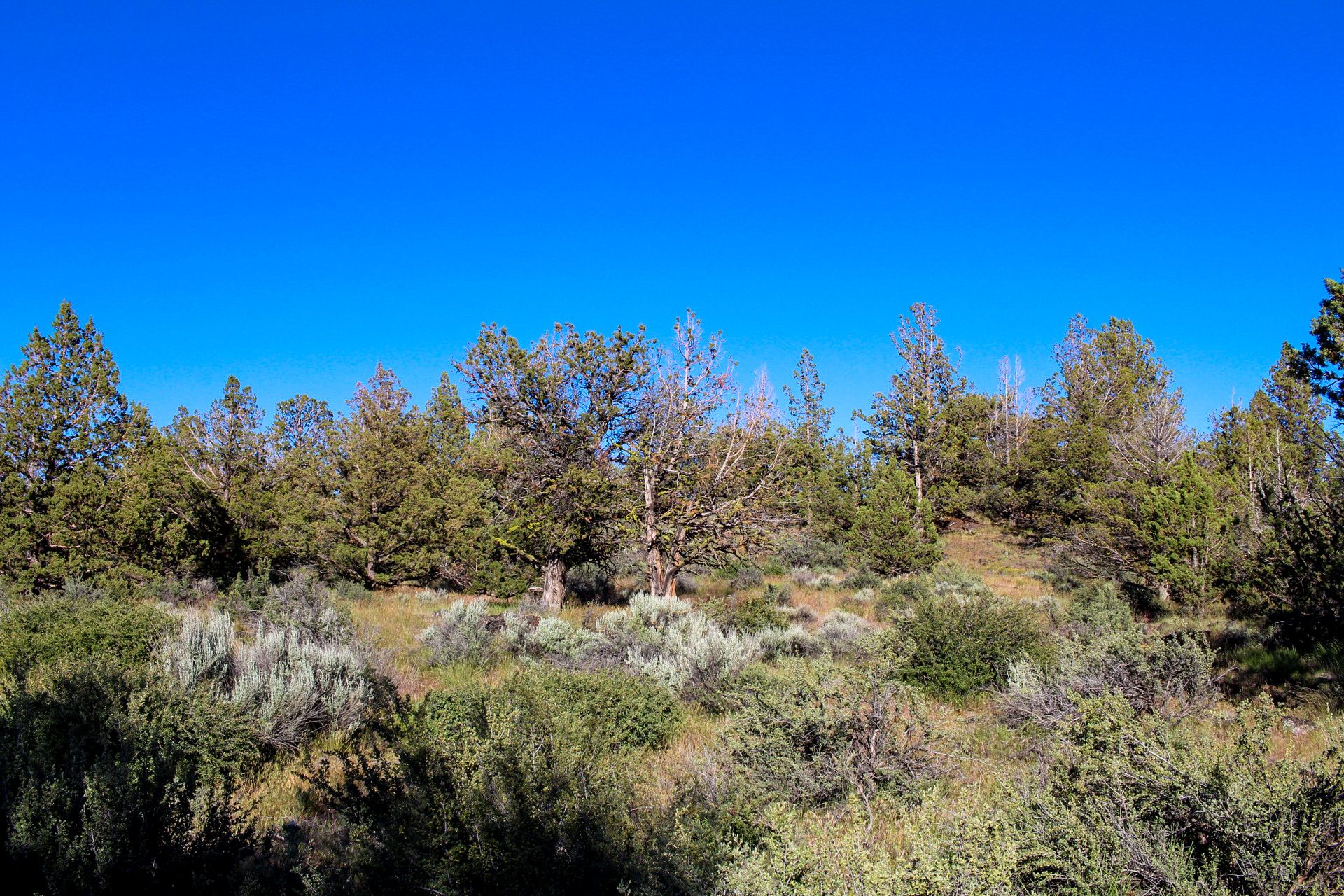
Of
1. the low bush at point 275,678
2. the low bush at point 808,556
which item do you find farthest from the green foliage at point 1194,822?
the low bush at point 808,556

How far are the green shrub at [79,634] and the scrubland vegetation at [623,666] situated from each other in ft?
0.14

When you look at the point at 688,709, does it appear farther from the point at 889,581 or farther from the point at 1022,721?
the point at 889,581

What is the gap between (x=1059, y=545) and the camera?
23.0 metres

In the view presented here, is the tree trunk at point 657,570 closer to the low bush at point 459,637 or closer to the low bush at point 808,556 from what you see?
the low bush at point 459,637

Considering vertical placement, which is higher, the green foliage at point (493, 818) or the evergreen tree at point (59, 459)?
the evergreen tree at point (59, 459)

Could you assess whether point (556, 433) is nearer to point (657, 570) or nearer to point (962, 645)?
point (657, 570)

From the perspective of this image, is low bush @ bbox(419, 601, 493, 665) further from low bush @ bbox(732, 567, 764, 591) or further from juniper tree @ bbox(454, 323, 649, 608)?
low bush @ bbox(732, 567, 764, 591)

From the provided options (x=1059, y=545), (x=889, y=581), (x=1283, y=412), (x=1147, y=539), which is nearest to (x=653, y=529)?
(x=889, y=581)

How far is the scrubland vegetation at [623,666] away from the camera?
2.91 metres

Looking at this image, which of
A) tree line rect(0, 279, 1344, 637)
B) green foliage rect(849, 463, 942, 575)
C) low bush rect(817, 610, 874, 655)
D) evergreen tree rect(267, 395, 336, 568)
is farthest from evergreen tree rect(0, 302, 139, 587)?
green foliage rect(849, 463, 942, 575)

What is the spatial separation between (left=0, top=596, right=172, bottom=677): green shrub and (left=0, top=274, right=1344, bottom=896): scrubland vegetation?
42 millimetres

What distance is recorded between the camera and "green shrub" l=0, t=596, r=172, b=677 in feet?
20.9

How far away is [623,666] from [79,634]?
5.51m

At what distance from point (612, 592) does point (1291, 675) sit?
12763 millimetres
